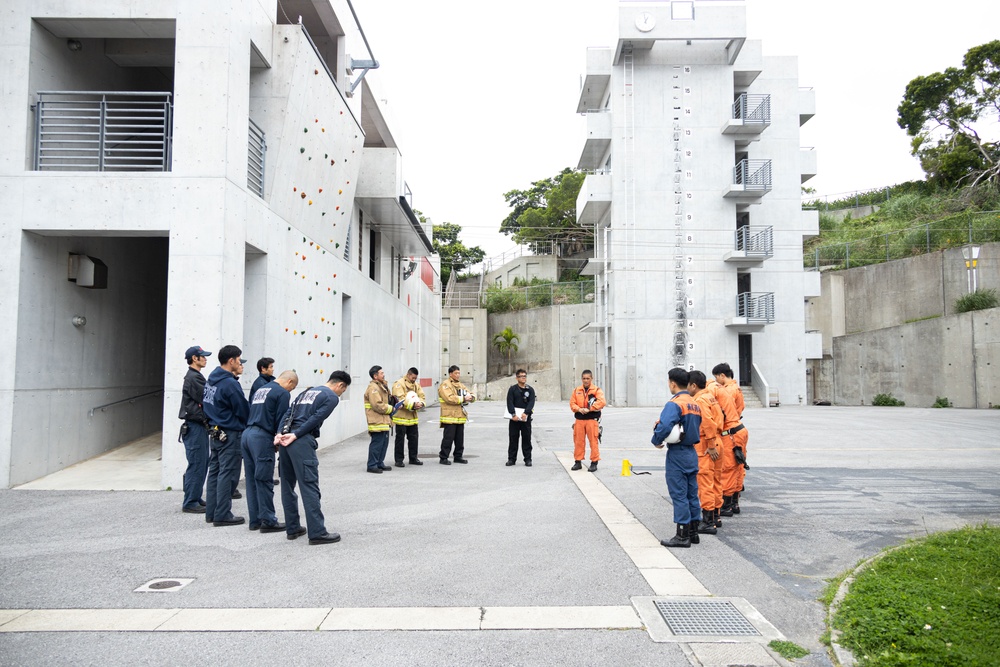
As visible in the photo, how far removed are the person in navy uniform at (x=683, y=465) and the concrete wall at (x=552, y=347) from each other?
3867 cm

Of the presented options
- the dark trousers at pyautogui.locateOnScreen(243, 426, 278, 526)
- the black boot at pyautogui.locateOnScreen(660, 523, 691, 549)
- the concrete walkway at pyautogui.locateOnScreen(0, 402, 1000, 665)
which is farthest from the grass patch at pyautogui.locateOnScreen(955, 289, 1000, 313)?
the dark trousers at pyautogui.locateOnScreen(243, 426, 278, 526)

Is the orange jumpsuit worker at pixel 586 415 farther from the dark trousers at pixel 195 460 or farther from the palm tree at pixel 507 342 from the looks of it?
the palm tree at pixel 507 342

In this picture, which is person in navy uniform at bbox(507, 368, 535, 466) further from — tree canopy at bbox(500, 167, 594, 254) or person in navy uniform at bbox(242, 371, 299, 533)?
tree canopy at bbox(500, 167, 594, 254)

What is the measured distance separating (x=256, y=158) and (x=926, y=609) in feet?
40.3

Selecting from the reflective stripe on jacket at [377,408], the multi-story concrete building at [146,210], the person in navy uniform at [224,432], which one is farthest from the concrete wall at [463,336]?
the person in navy uniform at [224,432]

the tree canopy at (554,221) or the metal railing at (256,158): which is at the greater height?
the tree canopy at (554,221)

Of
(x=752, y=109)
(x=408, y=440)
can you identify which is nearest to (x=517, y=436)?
(x=408, y=440)

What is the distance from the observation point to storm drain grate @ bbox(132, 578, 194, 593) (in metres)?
5.59

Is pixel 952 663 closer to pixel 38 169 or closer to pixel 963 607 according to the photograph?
pixel 963 607

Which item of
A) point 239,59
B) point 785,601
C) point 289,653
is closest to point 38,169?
point 239,59

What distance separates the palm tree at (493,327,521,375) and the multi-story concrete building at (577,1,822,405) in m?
12.5

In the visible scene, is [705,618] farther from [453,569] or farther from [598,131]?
[598,131]

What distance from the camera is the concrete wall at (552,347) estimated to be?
46844mm

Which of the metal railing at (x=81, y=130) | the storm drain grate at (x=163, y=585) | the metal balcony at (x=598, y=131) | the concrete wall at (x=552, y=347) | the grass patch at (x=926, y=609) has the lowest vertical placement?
the storm drain grate at (x=163, y=585)
